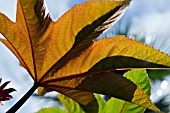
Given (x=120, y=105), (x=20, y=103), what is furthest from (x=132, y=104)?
(x=20, y=103)

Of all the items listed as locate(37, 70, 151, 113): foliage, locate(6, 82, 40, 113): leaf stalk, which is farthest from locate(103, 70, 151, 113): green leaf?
locate(6, 82, 40, 113): leaf stalk

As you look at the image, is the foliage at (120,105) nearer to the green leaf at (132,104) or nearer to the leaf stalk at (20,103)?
the green leaf at (132,104)

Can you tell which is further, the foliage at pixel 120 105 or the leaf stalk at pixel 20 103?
the foliage at pixel 120 105

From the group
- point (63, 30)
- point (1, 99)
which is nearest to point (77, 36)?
point (63, 30)

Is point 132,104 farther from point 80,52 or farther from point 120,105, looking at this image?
point 80,52

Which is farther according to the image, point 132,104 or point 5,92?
point 132,104

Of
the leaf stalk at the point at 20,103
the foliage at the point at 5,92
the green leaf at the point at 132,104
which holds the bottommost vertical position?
the green leaf at the point at 132,104

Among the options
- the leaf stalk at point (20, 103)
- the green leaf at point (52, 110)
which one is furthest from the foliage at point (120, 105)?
the leaf stalk at point (20, 103)

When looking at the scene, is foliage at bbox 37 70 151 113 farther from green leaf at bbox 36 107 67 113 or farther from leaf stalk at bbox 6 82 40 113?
leaf stalk at bbox 6 82 40 113

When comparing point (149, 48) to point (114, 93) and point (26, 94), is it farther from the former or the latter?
point (26, 94)
